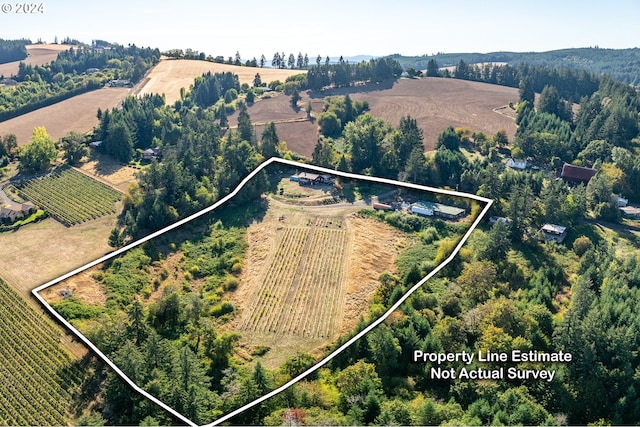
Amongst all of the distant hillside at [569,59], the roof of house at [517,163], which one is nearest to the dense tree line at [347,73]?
the roof of house at [517,163]

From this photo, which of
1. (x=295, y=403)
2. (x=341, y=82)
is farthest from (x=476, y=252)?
(x=341, y=82)

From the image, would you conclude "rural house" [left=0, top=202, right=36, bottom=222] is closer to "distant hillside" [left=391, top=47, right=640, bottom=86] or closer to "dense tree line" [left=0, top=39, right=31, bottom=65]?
"dense tree line" [left=0, top=39, right=31, bottom=65]

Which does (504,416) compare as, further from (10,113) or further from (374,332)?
(10,113)

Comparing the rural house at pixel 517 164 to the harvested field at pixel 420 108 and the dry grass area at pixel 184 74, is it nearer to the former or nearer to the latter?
the harvested field at pixel 420 108

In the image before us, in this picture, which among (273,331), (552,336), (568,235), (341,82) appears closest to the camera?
(273,331)

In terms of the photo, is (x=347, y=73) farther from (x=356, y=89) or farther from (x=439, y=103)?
(x=439, y=103)

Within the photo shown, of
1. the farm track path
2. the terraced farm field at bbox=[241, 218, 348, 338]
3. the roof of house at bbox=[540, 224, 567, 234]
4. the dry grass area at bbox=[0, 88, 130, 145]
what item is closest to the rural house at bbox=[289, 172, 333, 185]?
the terraced farm field at bbox=[241, 218, 348, 338]
